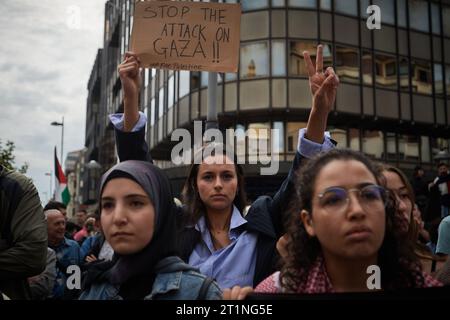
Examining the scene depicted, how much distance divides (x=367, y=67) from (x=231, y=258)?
742 inches

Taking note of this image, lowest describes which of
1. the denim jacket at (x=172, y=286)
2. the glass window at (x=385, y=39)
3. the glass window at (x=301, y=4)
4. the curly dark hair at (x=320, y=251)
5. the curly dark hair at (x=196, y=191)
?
the denim jacket at (x=172, y=286)

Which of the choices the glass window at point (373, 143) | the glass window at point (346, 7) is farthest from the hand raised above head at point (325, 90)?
the glass window at point (346, 7)

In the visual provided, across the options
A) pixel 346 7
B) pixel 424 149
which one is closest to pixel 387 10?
pixel 346 7

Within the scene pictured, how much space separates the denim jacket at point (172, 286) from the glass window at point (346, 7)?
64.8 ft

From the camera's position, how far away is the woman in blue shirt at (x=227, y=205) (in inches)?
109

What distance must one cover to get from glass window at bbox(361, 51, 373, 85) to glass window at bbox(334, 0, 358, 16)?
166 cm

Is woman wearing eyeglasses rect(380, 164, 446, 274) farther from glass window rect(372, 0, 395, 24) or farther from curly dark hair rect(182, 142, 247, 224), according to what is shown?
glass window rect(372, 0, 395, 24)

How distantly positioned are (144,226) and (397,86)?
20.4 meters

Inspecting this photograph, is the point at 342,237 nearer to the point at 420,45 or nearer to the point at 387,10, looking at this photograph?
the point at 387,10

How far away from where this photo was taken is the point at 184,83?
21.9 m

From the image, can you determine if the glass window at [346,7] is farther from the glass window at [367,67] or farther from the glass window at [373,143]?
the glass window at [373,143]

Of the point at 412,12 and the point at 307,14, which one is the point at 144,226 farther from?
the point at 412,12

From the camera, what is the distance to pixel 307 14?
1997cm
